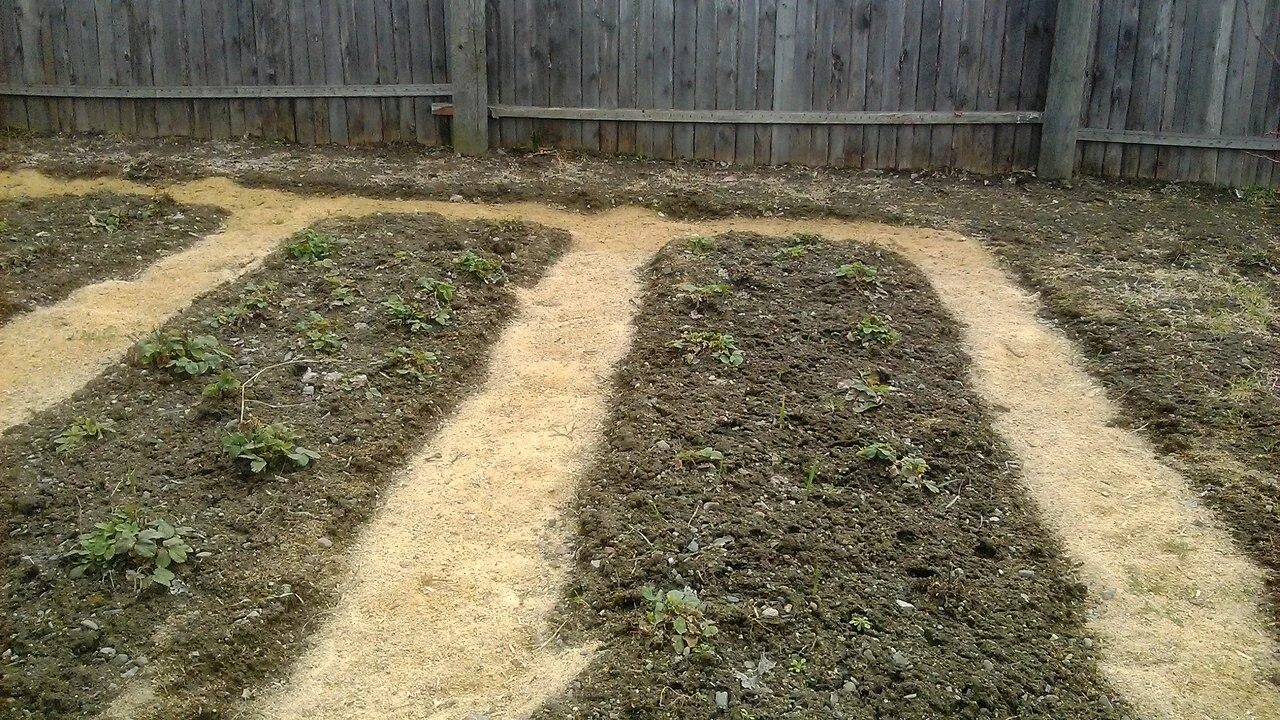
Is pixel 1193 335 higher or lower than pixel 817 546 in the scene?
higher

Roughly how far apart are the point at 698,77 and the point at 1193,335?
4121 millimetres

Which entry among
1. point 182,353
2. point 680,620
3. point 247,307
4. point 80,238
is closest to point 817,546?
point 680,620

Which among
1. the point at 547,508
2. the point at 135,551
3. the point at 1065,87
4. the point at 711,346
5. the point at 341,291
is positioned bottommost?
the point at 547,508

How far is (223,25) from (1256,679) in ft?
26.2

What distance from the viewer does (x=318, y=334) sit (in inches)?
213

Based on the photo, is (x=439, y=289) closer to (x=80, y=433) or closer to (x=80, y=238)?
(x=80, y=433)

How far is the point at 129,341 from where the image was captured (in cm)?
554

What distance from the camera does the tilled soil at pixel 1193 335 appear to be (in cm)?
450

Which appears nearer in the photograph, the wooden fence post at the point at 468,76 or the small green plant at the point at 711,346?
the small green plant at the point at 711,346

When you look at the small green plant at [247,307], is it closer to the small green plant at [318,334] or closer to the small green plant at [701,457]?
the small green plant at [318,334]

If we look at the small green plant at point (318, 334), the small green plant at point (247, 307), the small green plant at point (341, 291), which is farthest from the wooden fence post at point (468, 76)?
the small green plant at point (318, 334)

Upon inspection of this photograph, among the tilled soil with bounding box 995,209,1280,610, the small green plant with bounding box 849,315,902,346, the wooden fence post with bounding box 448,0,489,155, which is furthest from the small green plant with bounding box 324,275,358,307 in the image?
the tilled soil with bounding box 995,209,1280,610

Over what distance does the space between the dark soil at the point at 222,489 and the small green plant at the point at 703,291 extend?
0.97 metres

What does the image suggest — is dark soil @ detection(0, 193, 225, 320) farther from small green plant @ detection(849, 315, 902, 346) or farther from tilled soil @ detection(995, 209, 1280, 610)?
tilled soil @ detection(995, 209, 1280, 610)
